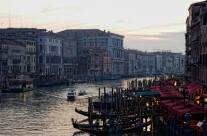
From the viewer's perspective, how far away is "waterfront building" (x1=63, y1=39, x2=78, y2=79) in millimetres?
98438

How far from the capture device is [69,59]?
101m

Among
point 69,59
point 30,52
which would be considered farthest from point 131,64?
point 30,52

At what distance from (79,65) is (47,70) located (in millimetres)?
20157

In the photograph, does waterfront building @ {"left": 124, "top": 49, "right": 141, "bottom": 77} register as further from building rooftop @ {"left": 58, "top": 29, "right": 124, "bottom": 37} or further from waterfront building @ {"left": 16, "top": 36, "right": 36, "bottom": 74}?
waterfront building @ {"left": 16, "top": 36, "right": 36, "bottom": 74}

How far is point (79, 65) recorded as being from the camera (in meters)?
108

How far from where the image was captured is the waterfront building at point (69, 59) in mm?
98438

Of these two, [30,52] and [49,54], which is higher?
[30,52]

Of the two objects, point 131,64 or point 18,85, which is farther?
point 131,64

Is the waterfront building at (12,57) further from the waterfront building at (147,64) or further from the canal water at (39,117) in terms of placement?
the waterfront building at (147,64)

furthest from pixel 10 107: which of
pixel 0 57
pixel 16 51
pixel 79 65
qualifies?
pixel 79 65

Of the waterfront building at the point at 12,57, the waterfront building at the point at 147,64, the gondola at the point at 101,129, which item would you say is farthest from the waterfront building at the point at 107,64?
the gondola at the point at 101,129

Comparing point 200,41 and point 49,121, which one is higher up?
point 200,41

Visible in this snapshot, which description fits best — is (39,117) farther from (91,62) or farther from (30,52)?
(91,62)

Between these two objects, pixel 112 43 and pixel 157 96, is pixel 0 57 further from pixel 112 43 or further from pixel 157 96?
pixel 112 43
